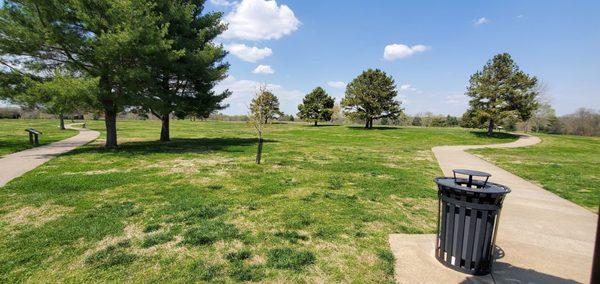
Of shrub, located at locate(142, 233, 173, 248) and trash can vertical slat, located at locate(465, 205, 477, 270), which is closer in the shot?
trash can vertical slat, located at locate(465, 205, 477, 270)

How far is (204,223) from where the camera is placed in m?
5.43

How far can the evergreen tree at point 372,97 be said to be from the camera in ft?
142

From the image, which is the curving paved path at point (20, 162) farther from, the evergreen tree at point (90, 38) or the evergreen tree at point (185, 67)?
the evergreen tree at point (185, 67)

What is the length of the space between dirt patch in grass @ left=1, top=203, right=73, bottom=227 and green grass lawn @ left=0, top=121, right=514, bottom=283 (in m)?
0.02

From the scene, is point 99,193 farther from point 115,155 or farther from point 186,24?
point 186,24

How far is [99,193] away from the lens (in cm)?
740

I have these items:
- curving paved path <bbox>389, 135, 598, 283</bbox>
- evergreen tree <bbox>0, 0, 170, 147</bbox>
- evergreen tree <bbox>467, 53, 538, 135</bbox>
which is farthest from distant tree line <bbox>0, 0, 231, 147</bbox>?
evergreen tree <bbox>467, 53, 538, 135</bbox>

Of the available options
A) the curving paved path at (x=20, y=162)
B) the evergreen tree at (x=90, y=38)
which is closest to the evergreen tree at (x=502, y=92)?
the evergreen tree at (x=90, y=38)

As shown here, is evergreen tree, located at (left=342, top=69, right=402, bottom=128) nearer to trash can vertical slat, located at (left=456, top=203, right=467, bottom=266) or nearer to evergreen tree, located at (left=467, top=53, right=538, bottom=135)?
evergreen tree, located at (left=467, top=53, right=538, bottom=135)

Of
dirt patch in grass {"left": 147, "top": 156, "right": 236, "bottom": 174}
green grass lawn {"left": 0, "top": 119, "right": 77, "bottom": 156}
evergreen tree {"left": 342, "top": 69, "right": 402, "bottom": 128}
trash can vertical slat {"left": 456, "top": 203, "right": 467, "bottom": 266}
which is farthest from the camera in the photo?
evergreen tree {"left": 342, "top": 69, "right": 402, "bottom": 128}

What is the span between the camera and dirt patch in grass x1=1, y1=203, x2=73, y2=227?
5.45 metres

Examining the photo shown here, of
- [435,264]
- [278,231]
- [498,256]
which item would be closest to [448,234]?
[435,264]

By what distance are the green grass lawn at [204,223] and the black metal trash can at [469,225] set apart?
0.84 metres

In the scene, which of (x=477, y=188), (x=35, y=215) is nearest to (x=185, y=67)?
(x=35, y=215)
